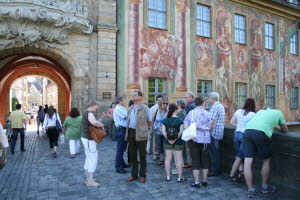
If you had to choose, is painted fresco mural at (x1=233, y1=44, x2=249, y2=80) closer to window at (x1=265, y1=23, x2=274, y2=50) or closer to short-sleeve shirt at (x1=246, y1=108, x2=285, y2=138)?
window at (x1=265, y1=23, x2=274, y2=50)

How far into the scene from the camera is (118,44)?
1247 cm

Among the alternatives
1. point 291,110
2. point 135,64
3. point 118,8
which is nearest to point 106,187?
point 135,64

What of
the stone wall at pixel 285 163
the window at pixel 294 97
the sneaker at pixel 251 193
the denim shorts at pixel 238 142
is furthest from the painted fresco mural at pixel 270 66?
the sneaker at pixel 251 193

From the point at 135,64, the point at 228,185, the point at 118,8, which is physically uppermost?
the point at 118,8

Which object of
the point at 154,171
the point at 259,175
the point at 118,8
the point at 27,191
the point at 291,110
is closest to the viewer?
the point at 27,191

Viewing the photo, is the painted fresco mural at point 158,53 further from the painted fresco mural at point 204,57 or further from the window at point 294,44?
the window at point 294,44

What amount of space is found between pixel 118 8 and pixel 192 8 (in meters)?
4.40

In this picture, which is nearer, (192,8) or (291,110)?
(192,8)

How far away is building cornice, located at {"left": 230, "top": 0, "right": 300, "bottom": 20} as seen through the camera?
16.7 metres

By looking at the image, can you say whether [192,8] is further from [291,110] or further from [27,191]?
[27,191]

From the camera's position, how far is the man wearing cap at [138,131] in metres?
5.23

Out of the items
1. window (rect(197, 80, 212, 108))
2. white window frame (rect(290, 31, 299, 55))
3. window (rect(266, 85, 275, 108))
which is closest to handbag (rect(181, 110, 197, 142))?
window (rect(197, 80, 212, 108))

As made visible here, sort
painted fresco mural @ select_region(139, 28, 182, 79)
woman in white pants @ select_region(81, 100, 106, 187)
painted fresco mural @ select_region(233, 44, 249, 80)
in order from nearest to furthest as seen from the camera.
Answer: woman in white pants @ select_region(81, 100, 106, 187)
painted fresco mural @ select_region(139, 28, 182, 79)
painted fresco mural @ select_region(233, 44, 249, 80)

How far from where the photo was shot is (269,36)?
18391mm
